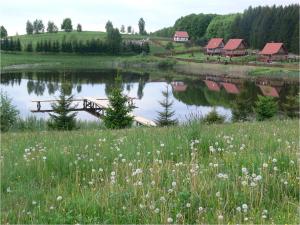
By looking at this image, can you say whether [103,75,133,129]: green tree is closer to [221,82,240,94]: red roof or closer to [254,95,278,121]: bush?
[254,95,278,121]: bush

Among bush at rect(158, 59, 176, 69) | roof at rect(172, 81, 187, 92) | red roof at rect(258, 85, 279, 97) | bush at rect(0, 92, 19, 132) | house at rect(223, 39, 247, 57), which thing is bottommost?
roof at rect(172, 81, 187, 92)

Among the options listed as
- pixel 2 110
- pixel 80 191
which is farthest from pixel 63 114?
pixel 80 191

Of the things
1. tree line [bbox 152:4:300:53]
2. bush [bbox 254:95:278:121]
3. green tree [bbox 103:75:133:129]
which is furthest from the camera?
tree line [bbox 152:4:300:53]

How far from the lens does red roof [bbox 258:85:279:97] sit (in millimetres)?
67562

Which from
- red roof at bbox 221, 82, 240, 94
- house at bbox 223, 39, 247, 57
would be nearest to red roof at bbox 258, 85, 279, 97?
red roof at bbox 221, 82, 240, 94

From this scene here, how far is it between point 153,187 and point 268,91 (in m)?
68.6

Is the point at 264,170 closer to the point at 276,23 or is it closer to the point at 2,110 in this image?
the point at 2,110

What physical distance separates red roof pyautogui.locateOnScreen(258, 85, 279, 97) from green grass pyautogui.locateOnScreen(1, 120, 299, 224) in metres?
60.6

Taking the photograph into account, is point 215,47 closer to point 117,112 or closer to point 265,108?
point 265,108

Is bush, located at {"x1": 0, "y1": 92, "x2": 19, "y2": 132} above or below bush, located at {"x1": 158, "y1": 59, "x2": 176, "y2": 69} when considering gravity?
above

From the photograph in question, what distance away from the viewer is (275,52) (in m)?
129

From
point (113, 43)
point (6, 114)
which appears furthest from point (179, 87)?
point (113, 43)

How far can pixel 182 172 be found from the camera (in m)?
6.66

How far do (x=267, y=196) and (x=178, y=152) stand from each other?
2.79 meters
